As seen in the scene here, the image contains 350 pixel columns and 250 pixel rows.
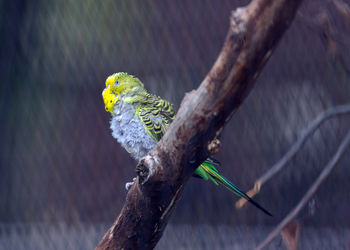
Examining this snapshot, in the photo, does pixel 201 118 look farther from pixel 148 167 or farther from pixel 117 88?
pixel 117 88

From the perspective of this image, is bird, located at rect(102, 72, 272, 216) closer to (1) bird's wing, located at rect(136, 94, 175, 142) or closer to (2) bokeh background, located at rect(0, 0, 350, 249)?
(1) bird's wing, located at rect(136, 94, 175, 142)

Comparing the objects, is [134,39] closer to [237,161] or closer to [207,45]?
[207,45]

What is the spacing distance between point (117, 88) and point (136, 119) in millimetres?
91

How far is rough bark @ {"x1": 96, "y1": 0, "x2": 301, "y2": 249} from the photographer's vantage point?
1.69ft

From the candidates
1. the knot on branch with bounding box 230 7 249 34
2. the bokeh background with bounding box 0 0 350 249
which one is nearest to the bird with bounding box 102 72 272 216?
the bokeh background with bounding box 0 0 350 249

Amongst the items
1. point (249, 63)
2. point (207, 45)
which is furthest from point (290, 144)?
point (249, 63)

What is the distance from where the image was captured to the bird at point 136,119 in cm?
98

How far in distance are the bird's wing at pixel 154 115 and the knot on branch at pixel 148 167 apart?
35 centimetres

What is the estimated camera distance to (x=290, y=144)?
1187 mm

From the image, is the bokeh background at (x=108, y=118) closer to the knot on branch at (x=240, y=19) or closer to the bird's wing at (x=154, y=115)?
the bird's wing at (x=154, y=115)

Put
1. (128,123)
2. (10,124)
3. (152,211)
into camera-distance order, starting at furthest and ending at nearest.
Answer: (10,124) < (128,123) < (152,211)

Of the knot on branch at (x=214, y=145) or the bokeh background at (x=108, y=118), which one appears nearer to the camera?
the knot on branch at (x=214, y=145)

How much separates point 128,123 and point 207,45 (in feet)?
1.28

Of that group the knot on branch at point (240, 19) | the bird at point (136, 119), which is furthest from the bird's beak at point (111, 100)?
the knot on branch at point (240, 19)
